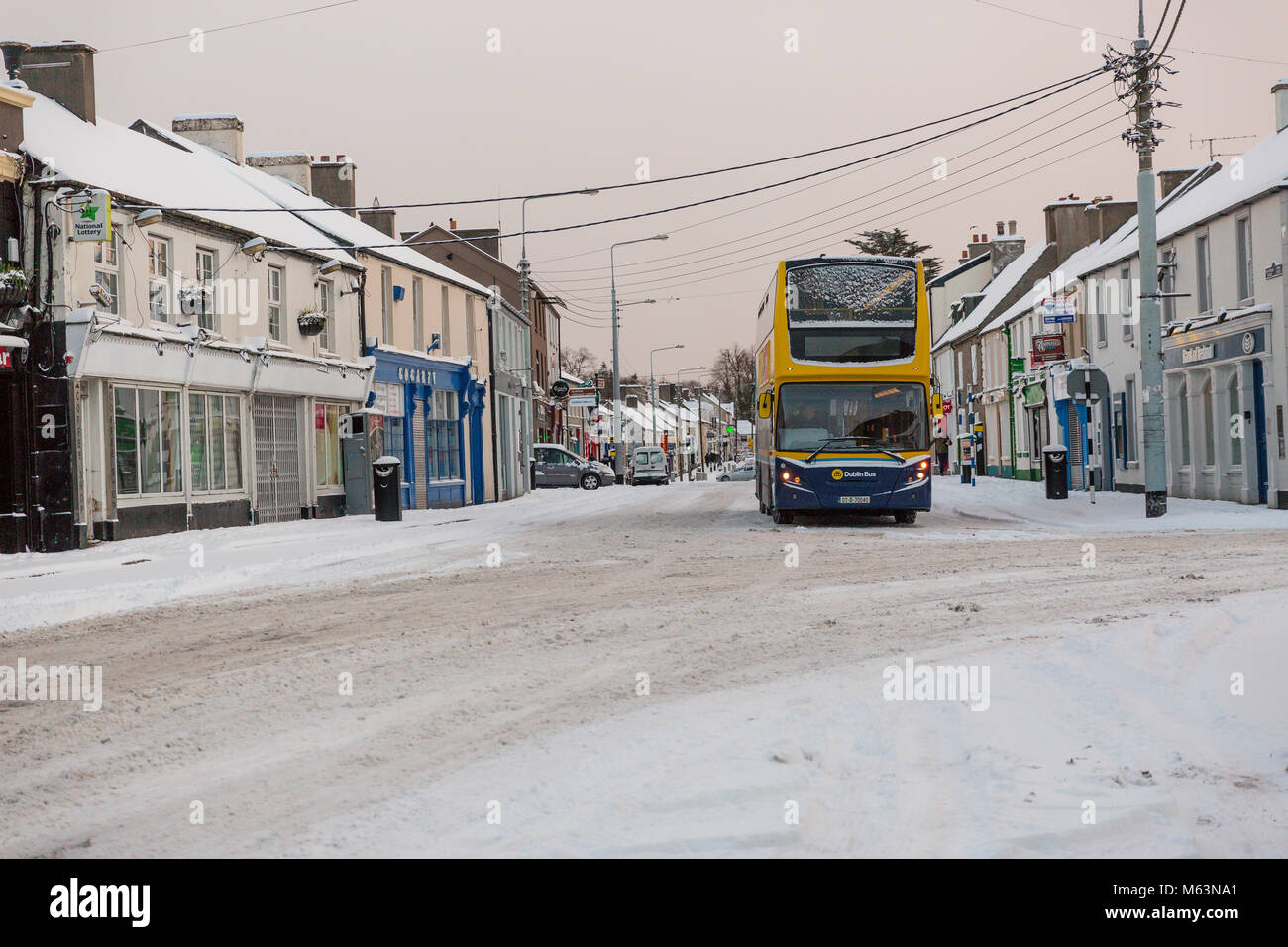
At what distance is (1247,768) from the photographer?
17.6 ft

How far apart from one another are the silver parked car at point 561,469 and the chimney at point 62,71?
31835 millimetres

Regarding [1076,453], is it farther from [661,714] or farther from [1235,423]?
[661,714]

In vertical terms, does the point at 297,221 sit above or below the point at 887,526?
above

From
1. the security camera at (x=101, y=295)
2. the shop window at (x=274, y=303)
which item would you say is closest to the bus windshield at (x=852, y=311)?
the security camera at (x=101, y=295)

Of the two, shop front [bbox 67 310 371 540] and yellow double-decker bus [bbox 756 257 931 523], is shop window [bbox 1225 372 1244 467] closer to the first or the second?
yellow double-decker bus [bbox 756 257 931 523]

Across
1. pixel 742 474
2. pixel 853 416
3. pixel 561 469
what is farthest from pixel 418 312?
pixel 742 474

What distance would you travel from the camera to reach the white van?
201 feet

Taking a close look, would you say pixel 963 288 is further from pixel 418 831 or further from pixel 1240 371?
pixel 418 831

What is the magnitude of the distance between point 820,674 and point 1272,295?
2078 cm

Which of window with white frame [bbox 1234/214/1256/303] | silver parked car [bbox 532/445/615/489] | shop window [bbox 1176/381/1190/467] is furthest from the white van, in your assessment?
window with white frame [bbox 1234/214/1256/303]

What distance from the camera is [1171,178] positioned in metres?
39.5

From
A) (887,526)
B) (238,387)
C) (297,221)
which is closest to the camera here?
(887,526)

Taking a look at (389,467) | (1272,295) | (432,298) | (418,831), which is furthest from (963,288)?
(418,831)

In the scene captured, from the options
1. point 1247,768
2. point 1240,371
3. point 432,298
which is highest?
point 432,298
